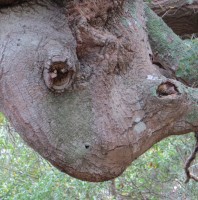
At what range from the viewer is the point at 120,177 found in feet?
12.3

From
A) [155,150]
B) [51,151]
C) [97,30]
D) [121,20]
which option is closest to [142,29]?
[121,20]

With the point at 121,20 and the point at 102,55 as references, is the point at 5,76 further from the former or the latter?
the point at 121,20

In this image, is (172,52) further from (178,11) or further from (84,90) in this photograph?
(178,11)

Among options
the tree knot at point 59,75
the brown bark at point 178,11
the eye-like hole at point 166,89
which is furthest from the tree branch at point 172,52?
the brown bark at point 178,11

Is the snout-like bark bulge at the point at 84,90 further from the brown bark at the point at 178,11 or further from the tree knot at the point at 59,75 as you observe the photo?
the brown bark at the point at 178,11

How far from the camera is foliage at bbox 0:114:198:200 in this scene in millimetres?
3254

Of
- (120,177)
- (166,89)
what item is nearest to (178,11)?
(166,89)

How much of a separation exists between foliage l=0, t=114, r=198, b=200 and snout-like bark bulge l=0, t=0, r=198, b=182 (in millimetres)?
1967

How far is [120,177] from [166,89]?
261 centimetres

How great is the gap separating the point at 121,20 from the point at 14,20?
34cm

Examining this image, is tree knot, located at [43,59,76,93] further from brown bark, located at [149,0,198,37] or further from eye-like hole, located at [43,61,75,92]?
brown bark, located at [149,0,198,37]

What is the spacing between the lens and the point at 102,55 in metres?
1.24

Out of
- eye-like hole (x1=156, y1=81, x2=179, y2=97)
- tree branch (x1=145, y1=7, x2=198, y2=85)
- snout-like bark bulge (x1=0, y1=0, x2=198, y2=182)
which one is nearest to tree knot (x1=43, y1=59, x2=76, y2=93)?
snout-like bark bulge (x1=0, y1=0, x2=198, y2=182)

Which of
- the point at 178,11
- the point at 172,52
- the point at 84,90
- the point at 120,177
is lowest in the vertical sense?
the point at 120,177
